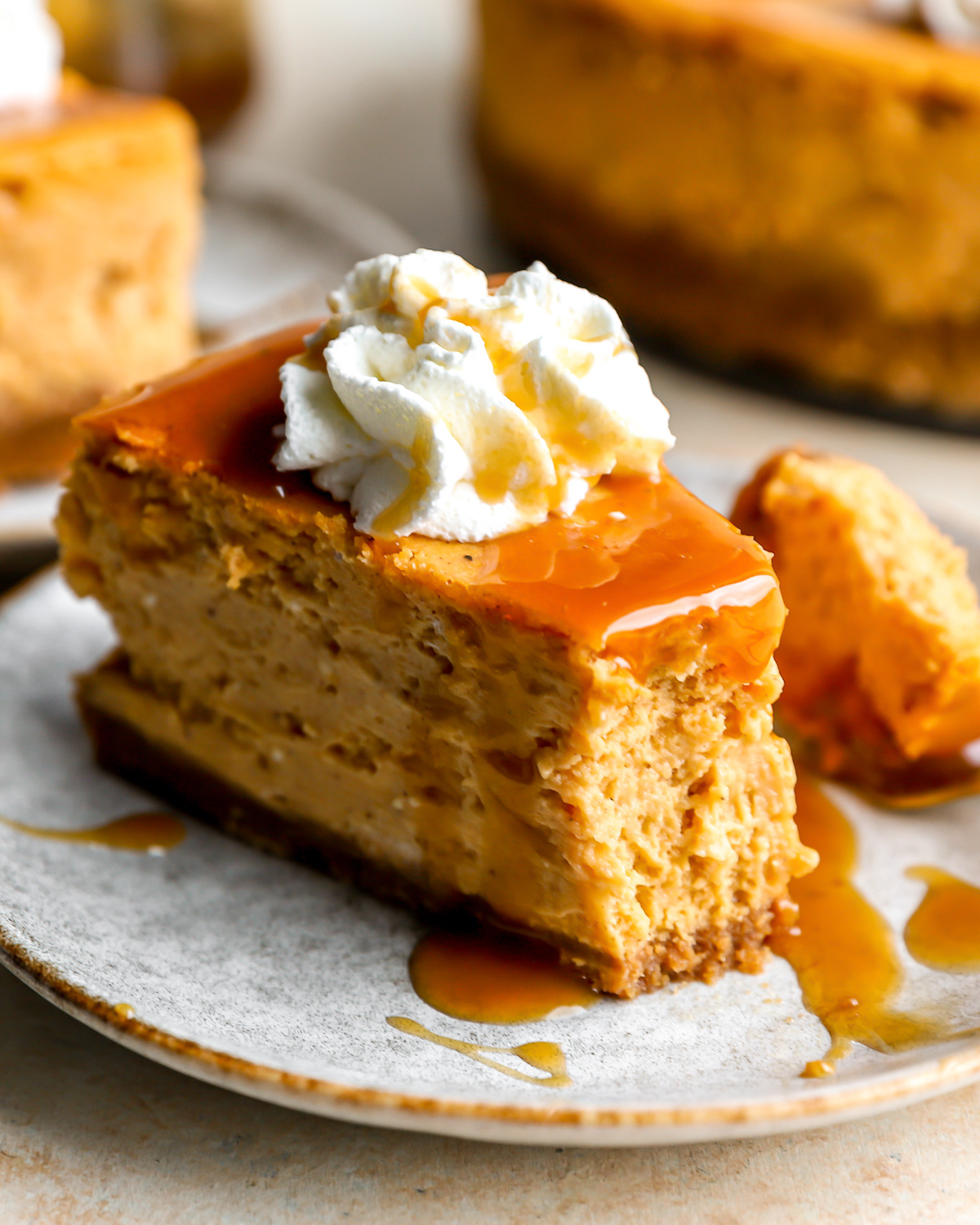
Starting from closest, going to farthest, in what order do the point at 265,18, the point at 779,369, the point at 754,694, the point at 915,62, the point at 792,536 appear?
the point at 754,694 < the point at 792,536 < the point at 915,62 < the point at 779,369 < the point at 265,18

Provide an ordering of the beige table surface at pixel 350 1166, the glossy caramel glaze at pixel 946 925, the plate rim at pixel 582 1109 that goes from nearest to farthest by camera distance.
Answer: the plate rim at pixel 582 1109 → the beige table surface at pixel 350 1166 → the glossy caramel glaze at pixel 946 925

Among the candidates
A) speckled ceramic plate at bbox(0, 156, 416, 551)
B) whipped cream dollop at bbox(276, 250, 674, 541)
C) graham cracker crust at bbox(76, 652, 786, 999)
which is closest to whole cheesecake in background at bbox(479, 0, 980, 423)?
speckled ceramic plate at bbox(0, 156, 416, 551)

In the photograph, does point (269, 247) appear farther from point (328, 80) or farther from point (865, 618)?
point (865, 618)

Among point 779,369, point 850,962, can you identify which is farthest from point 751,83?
point 850,962

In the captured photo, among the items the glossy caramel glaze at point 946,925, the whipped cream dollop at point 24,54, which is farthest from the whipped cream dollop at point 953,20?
the glossy caramel glaze at point 946,925

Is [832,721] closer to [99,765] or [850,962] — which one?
[850,962]

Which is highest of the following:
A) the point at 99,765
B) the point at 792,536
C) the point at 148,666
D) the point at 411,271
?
the point at 411,271

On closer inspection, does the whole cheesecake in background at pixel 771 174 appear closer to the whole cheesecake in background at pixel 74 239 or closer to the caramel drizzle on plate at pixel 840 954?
the whole cheesecake in background at pixel 74 239
